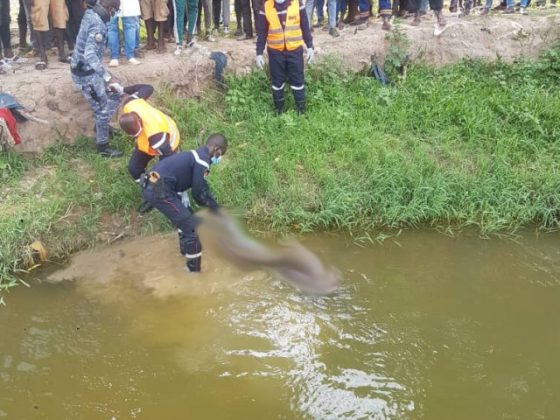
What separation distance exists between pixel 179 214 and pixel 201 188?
1.10ft

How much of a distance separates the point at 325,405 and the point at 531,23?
7.29 meters

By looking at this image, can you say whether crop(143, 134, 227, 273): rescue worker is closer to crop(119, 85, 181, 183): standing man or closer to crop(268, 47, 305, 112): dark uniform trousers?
crop(119, 85, 181, 183): standing man

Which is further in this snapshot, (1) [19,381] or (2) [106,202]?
(2) [106,202]

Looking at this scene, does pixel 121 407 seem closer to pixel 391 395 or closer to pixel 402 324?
pixel 391 395

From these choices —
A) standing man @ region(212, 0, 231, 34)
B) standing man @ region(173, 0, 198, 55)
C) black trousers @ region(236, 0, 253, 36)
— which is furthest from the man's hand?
standing man @ region(212, 0, 231, 34)

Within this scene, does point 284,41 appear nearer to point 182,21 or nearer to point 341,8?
point 182,21

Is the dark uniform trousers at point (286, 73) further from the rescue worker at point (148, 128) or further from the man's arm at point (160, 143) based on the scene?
the man's arm at point (160, 143)

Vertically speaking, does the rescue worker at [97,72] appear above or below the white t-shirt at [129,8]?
below

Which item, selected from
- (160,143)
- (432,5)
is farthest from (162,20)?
(432,5)

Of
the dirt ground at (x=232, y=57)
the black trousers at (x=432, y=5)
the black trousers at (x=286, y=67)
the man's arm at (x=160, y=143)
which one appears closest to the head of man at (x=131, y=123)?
the man's arm at (x=160, y=143)

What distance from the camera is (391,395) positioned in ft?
14.3

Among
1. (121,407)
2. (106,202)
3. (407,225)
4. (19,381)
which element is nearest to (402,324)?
(407,225)

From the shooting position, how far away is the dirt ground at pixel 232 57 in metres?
7.28

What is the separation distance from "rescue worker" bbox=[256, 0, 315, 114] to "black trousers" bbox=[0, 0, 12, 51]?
3.45 metres
